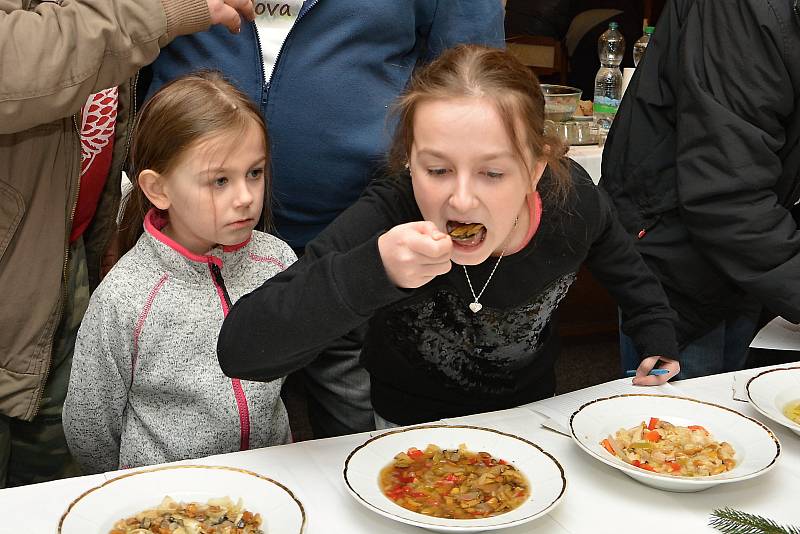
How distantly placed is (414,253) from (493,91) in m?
0.40

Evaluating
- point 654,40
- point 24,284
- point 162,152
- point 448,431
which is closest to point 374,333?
point 448,431

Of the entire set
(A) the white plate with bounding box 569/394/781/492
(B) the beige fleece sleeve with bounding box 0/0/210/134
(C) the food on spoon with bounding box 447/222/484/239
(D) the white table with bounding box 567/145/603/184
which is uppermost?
(B) the beige fleece sleeve with bounding box 0/0/210/134

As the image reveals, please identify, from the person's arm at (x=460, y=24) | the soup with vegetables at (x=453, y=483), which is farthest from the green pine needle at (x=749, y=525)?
the person's arm at (x=460, y=24)

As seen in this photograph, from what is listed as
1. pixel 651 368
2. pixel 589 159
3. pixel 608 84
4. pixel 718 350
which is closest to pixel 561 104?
pixel 589 159

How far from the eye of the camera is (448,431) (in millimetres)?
1403

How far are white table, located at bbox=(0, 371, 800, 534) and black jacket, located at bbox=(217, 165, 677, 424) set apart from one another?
146 millimetres

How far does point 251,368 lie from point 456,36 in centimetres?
98

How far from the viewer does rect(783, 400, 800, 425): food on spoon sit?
1.52 m

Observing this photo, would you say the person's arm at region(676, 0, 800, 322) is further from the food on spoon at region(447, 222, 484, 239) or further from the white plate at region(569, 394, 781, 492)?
the food on spoon at region(447, 222, 484, 239)

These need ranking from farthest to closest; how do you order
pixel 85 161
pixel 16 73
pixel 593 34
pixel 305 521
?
1. pixel 593 34
2. pixel 85 161
3. pixel 16 73
4. pixel 305 521

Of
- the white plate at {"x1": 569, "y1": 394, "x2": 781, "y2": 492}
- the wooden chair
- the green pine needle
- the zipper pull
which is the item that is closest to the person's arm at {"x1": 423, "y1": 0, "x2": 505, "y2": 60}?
the zipper pull

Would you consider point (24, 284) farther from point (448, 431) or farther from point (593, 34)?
point (593, 34)

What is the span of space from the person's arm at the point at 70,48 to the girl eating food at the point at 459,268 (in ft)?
1.44

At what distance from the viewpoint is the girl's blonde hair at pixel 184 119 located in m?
1.66
